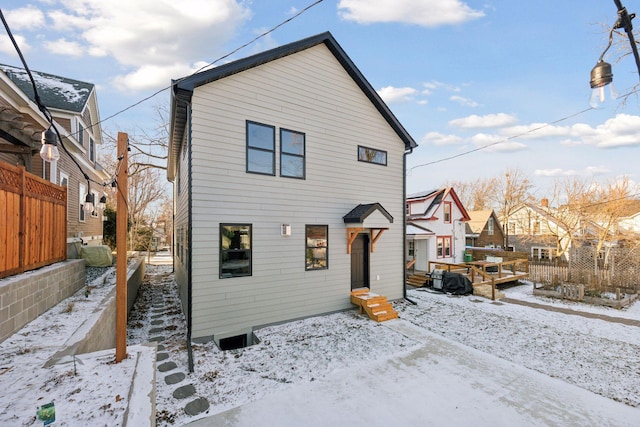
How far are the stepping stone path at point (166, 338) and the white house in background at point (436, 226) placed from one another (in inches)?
491

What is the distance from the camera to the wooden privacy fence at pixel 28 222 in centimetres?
434

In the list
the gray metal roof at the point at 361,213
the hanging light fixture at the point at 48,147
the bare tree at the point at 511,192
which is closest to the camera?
the hanging light fixture at the point at 48,147

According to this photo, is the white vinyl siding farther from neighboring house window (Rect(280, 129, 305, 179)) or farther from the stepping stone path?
the stepping stone path

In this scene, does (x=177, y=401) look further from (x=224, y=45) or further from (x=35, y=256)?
(x=224, y=45)

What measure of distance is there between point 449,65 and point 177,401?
12.6 m

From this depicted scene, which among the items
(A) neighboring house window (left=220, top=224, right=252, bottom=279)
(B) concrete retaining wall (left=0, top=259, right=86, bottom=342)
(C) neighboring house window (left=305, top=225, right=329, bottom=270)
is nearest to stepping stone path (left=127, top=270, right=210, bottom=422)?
(A) neighboring house window (left=220, top=224, right=252, bottom=279)

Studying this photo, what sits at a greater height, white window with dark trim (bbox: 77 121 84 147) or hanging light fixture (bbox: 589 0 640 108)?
white window with dark trim (bbox: 77 121 84 147)

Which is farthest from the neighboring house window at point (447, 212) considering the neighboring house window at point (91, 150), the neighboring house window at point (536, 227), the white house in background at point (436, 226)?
the neighboring house window at point (91, 150)

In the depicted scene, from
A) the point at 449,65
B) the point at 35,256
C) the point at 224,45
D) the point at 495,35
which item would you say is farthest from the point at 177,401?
the point at 449,65

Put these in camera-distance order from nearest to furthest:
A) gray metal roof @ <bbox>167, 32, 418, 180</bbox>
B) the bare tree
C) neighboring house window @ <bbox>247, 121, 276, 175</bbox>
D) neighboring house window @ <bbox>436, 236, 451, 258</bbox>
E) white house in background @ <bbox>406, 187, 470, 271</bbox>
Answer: gray metal roof @ <bbox>167, 32, 418, 180</bbox>, neighboring house window @ <bbox>247, 121, 276, 175</bbox>, white house in background @ <bbox>406, 187, 470, 271</bbox>, neighboring house window @ <bbox>436, 236, 451, 258</bbox>, the bare tree

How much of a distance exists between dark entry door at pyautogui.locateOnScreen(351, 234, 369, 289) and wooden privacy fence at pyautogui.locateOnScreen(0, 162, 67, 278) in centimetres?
729

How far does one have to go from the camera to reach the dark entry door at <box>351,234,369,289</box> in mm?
8727

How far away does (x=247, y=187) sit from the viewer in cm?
662

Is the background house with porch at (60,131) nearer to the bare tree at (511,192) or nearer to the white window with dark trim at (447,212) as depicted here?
the white window with dark trim at (447,212)
